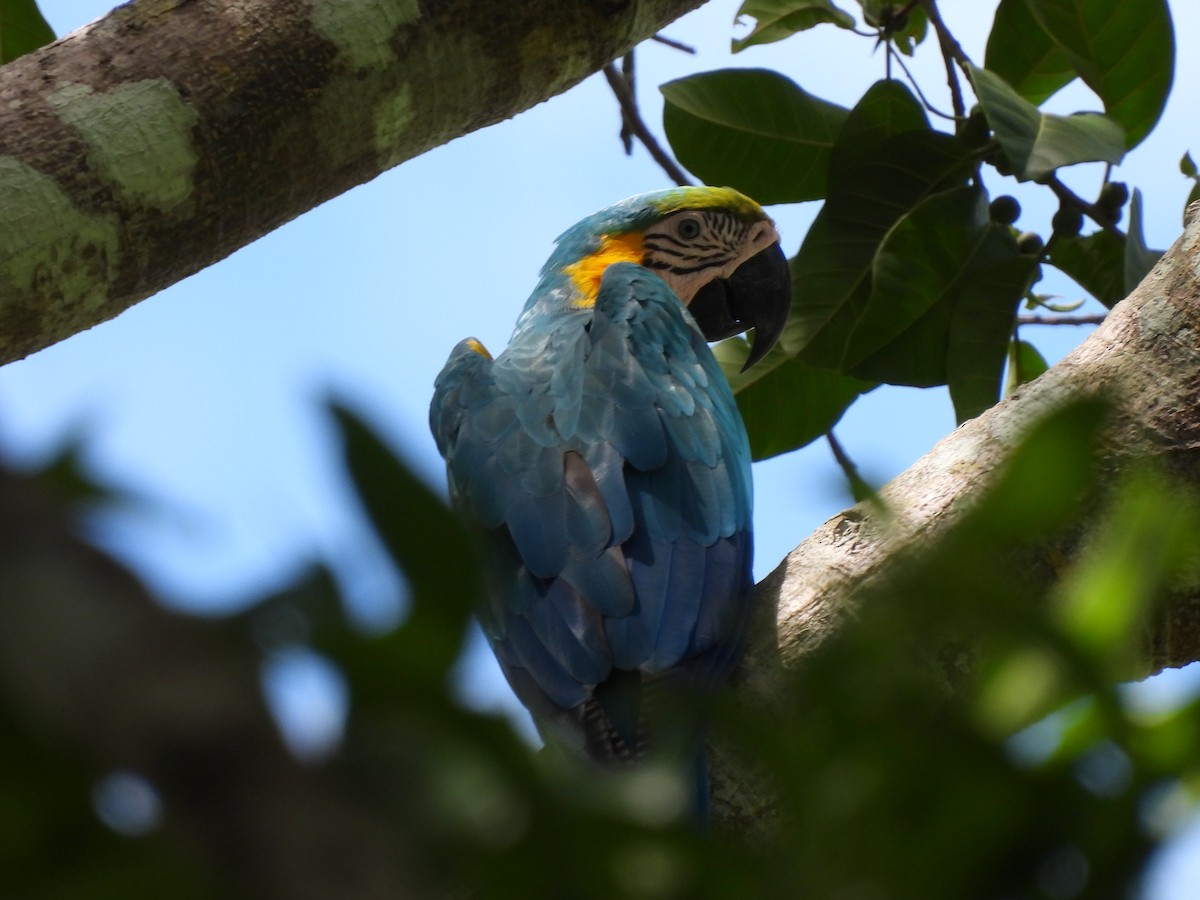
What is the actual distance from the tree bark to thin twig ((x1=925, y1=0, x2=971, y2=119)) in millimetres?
897

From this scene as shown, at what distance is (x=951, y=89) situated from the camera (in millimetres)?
2361

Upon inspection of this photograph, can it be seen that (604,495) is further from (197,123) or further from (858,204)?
(858,204)

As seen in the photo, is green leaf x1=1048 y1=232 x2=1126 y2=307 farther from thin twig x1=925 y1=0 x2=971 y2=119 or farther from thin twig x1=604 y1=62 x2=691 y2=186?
thin twig x1=604 y1=62 x2=691 y2=186

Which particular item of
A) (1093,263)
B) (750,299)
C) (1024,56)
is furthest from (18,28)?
(1093,263)

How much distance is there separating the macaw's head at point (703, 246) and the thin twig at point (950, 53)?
0.49m

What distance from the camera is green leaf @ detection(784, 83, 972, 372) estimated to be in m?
2.30

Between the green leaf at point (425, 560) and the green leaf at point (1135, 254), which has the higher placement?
the green leaf at point (425, 560)

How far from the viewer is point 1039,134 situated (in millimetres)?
1979

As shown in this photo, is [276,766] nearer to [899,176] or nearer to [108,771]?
[108,771]

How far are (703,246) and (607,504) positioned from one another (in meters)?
1.18

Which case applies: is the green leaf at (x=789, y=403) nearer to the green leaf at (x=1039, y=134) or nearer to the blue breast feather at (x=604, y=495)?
the blue breast feather at (x=604, y=495)

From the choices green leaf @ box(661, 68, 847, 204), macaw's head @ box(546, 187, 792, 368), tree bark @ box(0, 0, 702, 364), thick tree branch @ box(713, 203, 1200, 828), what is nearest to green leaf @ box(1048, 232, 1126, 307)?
green leaf @ box(661, 68, 847, 204)

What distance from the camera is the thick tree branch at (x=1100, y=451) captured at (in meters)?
1.40

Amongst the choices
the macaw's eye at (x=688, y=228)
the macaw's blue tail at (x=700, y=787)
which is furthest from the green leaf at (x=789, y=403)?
the macaw's blue tail at (x=700, y=787)
